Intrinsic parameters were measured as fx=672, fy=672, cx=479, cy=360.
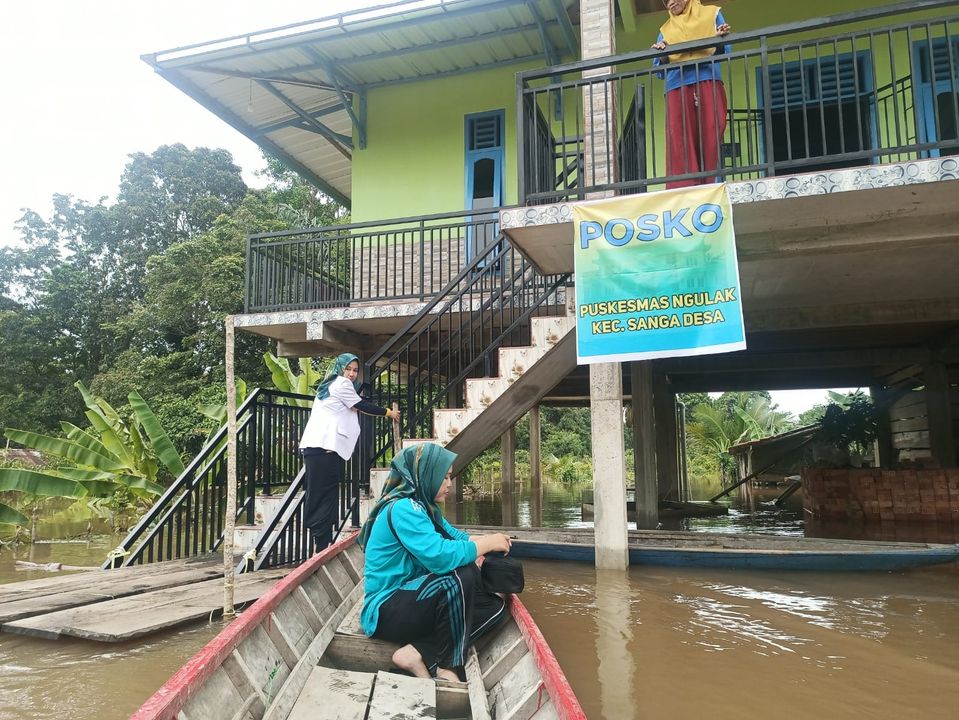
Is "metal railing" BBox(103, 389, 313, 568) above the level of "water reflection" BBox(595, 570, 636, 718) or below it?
above

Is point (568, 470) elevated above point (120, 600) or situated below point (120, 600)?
above

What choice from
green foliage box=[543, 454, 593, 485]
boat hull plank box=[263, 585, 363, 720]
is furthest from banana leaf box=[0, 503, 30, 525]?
green foliage box=[543, 454, 593, 485]

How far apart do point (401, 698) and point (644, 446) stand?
8.67m

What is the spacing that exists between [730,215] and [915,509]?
8.35 meters

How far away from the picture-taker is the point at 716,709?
3568 millimetres

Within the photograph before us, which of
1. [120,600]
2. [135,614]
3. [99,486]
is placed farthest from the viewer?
[99,486]

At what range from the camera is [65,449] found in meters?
10.8

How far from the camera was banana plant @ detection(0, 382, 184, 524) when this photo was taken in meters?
8.77

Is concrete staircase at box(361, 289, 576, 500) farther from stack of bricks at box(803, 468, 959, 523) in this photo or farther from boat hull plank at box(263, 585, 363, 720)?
stack of bricks at box(803, 468, 959, 523)

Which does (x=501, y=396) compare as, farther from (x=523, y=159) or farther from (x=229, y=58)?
(x=229, y=58)

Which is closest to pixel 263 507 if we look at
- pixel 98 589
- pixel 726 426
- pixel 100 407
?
pixel 98 589

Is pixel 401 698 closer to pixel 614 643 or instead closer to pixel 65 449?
pixel 614 643

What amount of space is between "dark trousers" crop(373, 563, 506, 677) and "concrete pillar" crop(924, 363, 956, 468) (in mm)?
10937

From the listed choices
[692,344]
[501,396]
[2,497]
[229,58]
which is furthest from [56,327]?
[692,344]
